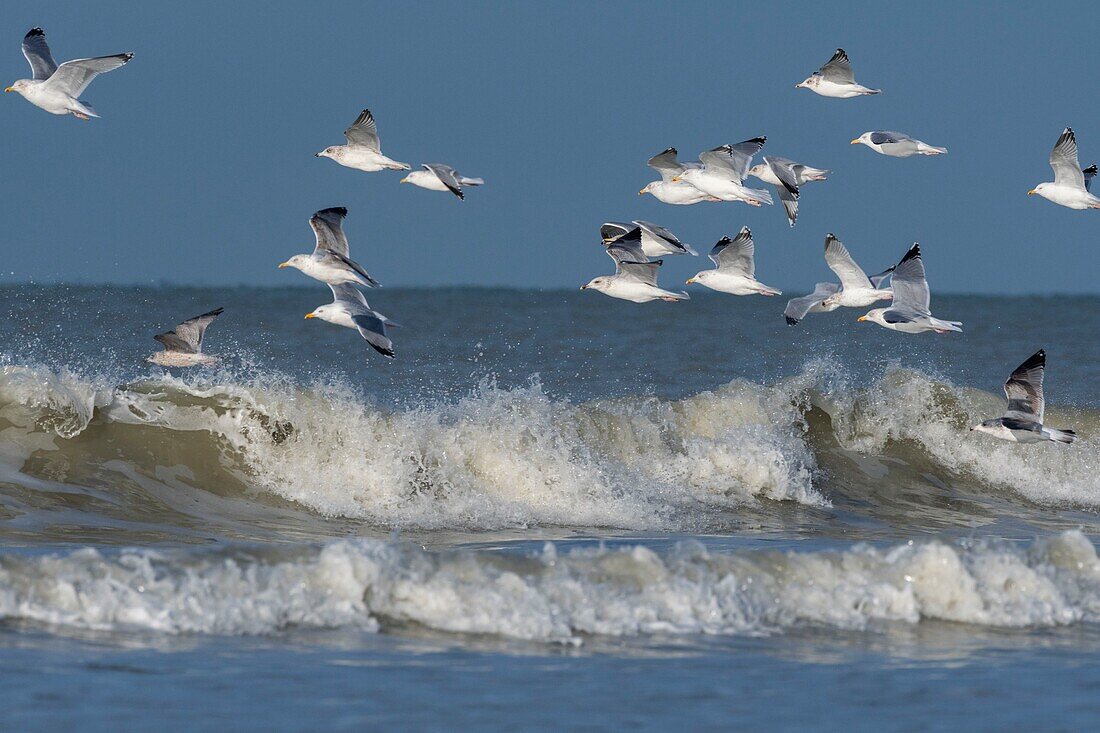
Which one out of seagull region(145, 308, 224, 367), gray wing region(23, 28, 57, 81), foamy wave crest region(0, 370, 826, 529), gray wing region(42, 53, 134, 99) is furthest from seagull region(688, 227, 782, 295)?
gray wing region(23, 28, 57, 81)

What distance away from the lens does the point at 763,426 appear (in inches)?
656

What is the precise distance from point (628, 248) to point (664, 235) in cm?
37

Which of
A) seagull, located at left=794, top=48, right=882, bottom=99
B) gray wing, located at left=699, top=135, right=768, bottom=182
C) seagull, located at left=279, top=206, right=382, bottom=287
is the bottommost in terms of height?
seagull, located at left=279, top=206, right=382, bottom=287

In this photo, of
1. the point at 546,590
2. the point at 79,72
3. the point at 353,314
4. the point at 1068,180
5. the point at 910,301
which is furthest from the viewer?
the point at 1068,180

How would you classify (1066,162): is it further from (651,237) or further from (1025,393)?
(651,237)

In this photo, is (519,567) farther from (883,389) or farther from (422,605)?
(883,389)

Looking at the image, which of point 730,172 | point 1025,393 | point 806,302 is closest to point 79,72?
point 730,172

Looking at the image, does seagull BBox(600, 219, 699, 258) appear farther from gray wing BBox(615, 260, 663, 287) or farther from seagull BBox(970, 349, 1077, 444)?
seagull BBox(970, 349, 1077, 444)

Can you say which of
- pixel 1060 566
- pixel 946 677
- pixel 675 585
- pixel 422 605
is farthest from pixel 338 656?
pixel 1060 566

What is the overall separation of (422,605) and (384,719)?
6.01 ft

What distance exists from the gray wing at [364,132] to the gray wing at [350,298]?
6.44 ft

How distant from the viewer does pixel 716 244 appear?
14961mm

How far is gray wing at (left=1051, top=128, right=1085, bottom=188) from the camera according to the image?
15.6 meters

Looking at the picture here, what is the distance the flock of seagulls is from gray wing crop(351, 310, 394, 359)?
2cm
